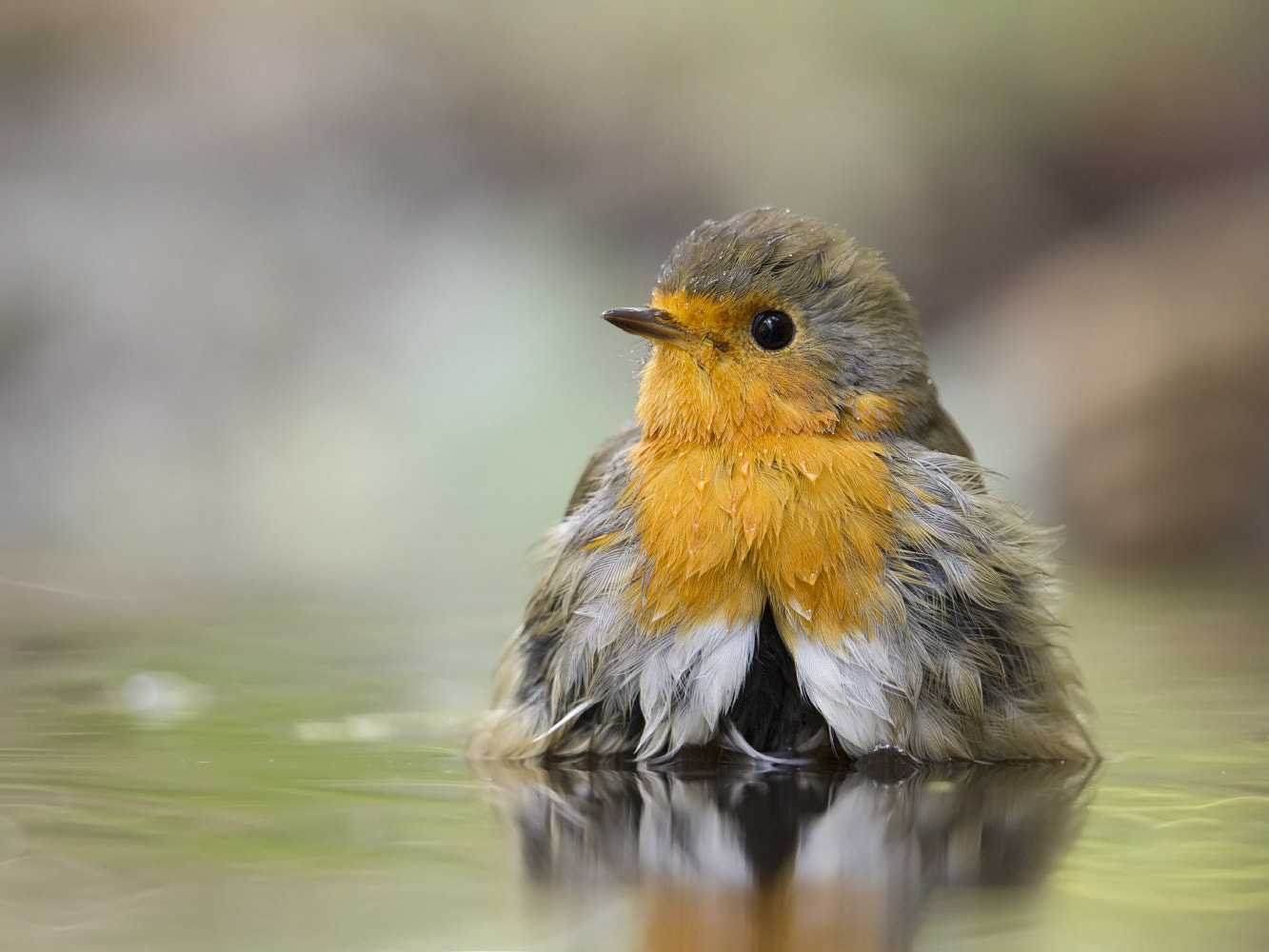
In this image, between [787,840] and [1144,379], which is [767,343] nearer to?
[787,840]

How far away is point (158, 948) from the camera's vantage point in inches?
67.3

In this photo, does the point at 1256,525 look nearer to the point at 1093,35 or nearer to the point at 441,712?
the point at 1093,35

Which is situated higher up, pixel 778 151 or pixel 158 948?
pixel 778 151

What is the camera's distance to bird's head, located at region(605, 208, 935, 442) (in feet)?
9.20

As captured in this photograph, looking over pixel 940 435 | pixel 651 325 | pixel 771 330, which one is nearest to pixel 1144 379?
pixel 940 435

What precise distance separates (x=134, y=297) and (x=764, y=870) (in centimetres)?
628

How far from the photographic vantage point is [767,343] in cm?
284

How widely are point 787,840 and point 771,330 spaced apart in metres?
0.99

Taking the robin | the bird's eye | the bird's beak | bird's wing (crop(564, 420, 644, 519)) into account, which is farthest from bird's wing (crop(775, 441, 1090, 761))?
bird's wing (crop(564, 420, 644, 519))

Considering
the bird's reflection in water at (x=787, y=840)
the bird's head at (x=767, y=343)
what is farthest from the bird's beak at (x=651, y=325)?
the bird's reflection in water at (x=787, y=840)

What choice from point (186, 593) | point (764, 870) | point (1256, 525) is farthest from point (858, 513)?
point (1256, 525)

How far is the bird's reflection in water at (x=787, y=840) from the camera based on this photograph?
1840mm

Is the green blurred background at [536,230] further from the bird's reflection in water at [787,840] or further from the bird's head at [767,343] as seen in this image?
the bird's reflection in water at [787,840]

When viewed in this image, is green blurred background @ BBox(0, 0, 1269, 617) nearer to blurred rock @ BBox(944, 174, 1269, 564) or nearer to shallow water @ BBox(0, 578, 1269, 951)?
blurred rock @ BBox(944, 174, 1269, 564)
